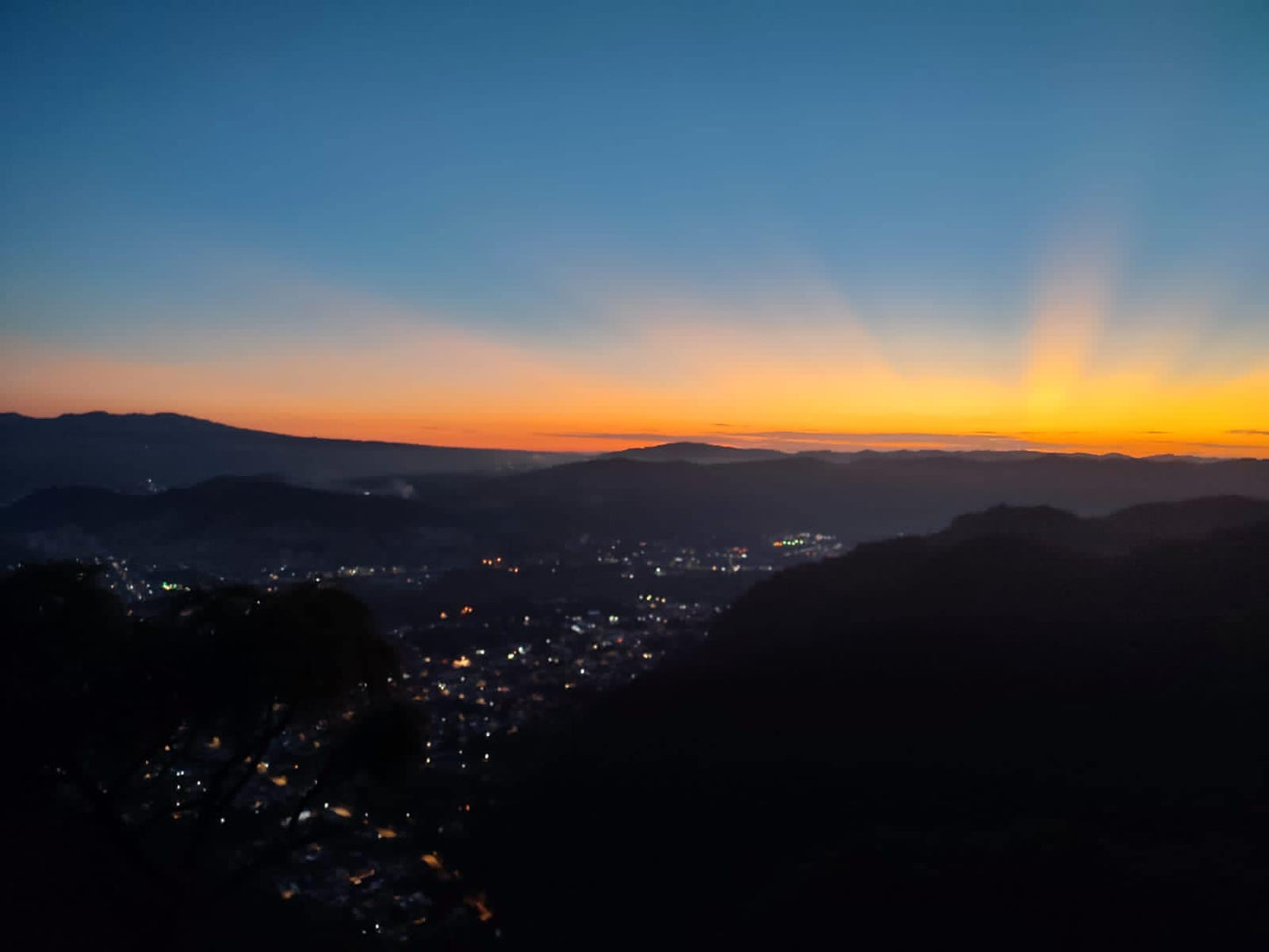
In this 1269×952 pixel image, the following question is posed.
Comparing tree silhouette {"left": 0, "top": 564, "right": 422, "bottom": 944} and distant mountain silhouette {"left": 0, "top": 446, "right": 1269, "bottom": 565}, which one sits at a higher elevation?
tree silhouette {"left": 0, "top": 564, "right": 422, "bottom": 944}

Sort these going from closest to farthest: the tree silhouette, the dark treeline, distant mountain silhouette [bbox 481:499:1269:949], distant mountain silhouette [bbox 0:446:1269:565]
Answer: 1. the tree silhouette
2. the dark treeline
3. distant mountain silhouette [bbox 481:499:1269:949]
4. distant mountain silhouette [bbox 0:446:1269:565]

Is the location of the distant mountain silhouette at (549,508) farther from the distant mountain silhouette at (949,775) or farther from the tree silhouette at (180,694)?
the tree silhouette at (180,694)

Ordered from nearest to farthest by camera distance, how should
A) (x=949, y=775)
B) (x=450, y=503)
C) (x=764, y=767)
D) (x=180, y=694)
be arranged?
(x=180, y=694), (x=949, y=775), (x=764, y=767), (x=450, y=503)

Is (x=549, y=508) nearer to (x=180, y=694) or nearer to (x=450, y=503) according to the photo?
(x=450, y=503)

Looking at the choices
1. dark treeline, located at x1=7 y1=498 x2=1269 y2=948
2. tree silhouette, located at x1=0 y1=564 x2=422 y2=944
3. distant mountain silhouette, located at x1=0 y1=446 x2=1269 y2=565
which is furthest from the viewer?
distant mountain silhouette, located at x1=0 y1=446 x2=1269 y2=565

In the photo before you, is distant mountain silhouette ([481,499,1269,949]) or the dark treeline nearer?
the dark treeline

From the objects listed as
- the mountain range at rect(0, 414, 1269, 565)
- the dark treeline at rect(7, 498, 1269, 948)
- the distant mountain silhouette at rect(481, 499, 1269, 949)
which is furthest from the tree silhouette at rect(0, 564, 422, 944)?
the mountain range at rect(0, 414, 1269, 565)

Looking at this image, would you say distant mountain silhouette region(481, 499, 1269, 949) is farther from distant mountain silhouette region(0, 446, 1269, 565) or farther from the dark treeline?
distant mountain silhouette region(0, 446, 1269, 565)

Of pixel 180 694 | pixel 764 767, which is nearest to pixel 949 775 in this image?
pixel 764 767

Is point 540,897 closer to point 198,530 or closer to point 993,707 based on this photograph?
point 993,707
